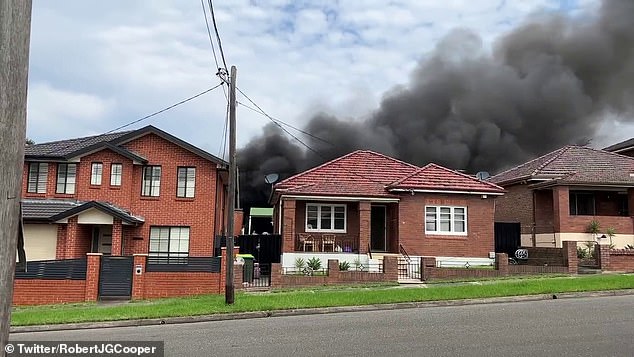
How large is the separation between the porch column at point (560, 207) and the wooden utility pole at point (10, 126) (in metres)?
23.8

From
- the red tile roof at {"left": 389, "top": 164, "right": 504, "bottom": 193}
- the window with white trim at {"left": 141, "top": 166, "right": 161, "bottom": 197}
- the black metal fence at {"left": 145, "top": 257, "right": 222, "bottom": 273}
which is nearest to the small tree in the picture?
the red tile roof at {"left": 389, "top": 164, "right": 504, "bottom": 193}

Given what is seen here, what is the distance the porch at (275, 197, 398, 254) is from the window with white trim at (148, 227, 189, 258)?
392 cm

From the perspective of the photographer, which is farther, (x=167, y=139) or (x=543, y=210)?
(x=543, y=210)

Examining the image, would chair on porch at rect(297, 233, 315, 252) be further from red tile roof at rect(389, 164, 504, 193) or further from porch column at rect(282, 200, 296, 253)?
red tile roof at rect(389, 164, 504, 193)

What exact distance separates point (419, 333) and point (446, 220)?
44.2 ft

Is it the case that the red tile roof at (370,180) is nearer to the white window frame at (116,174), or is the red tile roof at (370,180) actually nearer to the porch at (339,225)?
the porch at (339,225)

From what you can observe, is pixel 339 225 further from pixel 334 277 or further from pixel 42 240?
pixel 42 240

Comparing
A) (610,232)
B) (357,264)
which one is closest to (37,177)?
(357,264)

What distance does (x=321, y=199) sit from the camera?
22.1 metres

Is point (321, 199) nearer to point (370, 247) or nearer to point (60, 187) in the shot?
point (370, 247)

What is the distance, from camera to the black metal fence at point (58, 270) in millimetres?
Answer: 16094

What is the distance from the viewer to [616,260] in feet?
63.7

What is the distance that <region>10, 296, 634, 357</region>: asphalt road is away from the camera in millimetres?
7727

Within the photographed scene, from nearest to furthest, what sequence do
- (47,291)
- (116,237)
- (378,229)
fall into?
1. (47,291)
2. (116,237)
3. (378,229)
